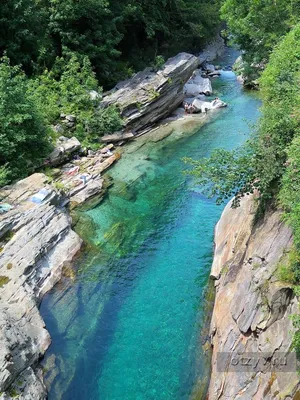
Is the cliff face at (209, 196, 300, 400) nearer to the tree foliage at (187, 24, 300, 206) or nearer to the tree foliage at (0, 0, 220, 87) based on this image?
the tree foliage at (187, 24, 300, 206)

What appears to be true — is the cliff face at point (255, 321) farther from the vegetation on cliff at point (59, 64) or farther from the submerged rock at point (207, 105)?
the submerged rock at point (207, 105)

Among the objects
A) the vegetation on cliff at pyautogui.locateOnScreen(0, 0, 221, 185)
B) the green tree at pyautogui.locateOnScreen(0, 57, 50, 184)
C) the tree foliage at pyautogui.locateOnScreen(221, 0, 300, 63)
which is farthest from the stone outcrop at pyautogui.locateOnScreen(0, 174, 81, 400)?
the tree foliage at pyautogui.locateOnScreen(221, 0, 300, 63)

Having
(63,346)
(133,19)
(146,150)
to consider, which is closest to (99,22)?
(133,19)

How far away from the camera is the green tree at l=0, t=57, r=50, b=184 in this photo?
20031mm

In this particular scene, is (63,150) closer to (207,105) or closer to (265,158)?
(265,158)

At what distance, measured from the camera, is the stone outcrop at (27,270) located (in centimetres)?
1106

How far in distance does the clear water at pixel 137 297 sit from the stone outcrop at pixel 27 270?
0.65 metres

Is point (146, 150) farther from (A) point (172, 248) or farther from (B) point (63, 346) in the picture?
(B) point (63, 346)

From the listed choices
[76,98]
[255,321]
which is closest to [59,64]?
[76,98]

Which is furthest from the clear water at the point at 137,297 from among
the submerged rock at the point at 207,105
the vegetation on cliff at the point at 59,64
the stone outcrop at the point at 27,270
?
the submerged rock at the point at 207,105

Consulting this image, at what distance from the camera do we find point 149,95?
2970 cm

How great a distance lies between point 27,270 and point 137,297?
4.26 metres

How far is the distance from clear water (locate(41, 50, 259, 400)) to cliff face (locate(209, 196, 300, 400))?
128cm

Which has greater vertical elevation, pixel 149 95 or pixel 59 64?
pixel 59 64
